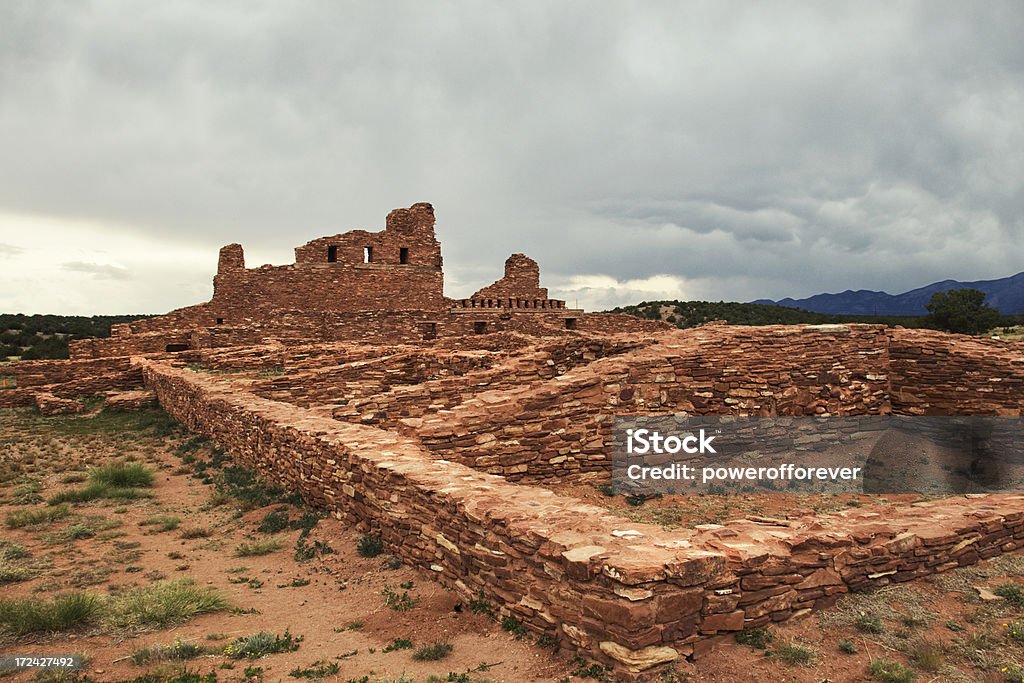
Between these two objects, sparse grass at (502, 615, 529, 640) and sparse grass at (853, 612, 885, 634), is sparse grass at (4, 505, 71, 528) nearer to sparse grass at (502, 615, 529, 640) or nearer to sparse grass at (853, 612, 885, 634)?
sparse grass at (502, 615, 529, 640)

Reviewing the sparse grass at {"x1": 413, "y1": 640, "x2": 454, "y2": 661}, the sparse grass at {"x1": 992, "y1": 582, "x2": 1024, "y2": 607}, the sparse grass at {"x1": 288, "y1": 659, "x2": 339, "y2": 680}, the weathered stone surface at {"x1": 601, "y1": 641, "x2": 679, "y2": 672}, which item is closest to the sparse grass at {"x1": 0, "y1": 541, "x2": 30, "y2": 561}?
the sparse grass at {"x1": 288, "y1": 659, "x2": 339, "y2": 680}

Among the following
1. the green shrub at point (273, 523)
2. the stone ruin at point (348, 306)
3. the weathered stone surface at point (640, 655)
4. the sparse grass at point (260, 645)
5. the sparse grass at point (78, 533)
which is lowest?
the green shrub at point (273, 523)

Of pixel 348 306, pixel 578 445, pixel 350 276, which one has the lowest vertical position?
pixel 578 445

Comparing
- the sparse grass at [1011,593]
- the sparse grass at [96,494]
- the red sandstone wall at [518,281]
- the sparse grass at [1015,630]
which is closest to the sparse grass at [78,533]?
the sparse grass at [96,494]

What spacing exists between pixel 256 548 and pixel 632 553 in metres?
4.31

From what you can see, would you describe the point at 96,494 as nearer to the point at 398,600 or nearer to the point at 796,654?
the point at 398,600

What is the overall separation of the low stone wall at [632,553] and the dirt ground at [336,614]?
0.14 meters

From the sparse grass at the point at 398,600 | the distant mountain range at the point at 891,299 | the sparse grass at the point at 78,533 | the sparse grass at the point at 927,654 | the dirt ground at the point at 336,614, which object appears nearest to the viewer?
the sparse grass at the point at 927,654

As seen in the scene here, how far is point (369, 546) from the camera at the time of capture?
557 cm

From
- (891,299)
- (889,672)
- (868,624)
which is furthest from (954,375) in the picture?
(891,299)

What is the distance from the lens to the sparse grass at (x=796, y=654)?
3334 mm

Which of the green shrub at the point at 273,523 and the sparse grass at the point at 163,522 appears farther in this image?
the sparse grass at the point at 163,522

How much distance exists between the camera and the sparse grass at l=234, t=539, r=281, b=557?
237 inches

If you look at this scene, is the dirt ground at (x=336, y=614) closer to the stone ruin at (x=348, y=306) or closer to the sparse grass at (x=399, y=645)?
the sparse grass at (x=399, y=645)
